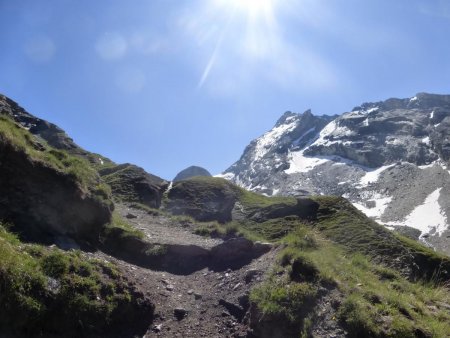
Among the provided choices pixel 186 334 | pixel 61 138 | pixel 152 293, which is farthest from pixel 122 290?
pixel 61 138

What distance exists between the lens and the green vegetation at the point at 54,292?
8.90 m

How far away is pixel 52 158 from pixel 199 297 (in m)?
7.31

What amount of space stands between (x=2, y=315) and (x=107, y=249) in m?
7.07

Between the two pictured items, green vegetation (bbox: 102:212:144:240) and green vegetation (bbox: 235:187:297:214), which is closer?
green vegetation (bbox: 102:212:144:240)

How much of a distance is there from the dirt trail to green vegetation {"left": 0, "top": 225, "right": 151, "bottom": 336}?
1.20 m

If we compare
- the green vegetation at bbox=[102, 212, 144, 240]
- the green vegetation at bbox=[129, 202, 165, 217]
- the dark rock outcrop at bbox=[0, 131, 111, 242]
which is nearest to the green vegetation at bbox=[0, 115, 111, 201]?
the dark rock outcrop at bbox=[0, 131, 111, 242]

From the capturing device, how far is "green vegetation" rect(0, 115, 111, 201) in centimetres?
1388

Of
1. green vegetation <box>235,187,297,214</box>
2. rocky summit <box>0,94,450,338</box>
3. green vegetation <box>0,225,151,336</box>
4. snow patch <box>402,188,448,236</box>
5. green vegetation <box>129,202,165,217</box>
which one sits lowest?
green vegetation <box>0,225,151,336</box>

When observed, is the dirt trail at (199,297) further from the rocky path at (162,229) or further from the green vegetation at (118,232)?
the rocky path at (162,229)

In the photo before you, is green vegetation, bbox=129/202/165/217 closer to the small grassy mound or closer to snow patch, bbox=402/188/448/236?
the small grassy mound

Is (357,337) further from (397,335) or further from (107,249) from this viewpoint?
(107,249)

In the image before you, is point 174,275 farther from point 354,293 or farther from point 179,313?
point 354,293

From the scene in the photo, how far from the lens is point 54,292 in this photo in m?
9.80

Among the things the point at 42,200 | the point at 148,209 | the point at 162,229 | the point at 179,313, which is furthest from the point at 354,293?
the point at 148,209
